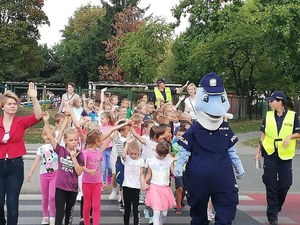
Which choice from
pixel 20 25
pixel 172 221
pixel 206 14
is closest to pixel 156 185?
pixel 172 221

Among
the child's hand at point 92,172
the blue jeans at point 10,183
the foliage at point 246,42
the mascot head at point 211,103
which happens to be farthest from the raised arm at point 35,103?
the foliage at point 246,42

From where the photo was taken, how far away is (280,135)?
8062 millimetres

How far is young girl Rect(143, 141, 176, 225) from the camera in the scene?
689 cm

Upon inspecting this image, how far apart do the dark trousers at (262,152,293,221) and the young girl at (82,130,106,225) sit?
2.72m

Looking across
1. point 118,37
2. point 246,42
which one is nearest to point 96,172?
point 246,42

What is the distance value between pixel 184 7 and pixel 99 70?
88.2ft

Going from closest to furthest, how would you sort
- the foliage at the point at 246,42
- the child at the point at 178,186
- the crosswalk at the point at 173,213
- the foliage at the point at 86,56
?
the crosswalk at the point at 173,213 < the child at the point at 178,186 < the foliage at the point at 246,42 < the foliage at the point at 86,56

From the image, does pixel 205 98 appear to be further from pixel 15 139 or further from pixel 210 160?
pixel 15 139

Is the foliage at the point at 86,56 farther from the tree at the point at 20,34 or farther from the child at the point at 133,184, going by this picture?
the child at the point at 133,184

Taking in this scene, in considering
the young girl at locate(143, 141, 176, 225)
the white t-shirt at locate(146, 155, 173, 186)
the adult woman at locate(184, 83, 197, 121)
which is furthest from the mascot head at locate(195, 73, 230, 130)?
the adult woman at locate(184, 83, 197, 121)

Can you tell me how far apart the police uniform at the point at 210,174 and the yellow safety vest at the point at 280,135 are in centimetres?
247

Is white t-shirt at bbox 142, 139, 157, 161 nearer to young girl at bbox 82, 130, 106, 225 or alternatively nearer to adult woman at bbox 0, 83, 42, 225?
young girl at bbox 82, 130, 106, 225

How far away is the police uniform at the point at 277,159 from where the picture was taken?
7.96 meters

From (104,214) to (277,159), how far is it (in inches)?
112
